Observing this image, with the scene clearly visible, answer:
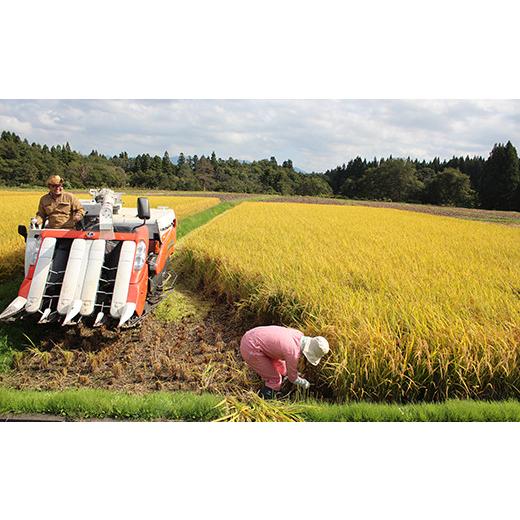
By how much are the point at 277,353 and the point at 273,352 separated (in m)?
0.04

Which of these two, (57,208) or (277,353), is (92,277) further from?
(277,353)

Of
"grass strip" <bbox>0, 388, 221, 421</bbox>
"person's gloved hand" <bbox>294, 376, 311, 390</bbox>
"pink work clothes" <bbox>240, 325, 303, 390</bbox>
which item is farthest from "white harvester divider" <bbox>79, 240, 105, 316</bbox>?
"person's gloved hand" <bbox>294, 376, 311, 390</bbox>

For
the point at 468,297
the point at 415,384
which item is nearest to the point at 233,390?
the point at 415,384

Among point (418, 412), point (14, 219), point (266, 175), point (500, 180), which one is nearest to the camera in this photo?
point (418, 412)

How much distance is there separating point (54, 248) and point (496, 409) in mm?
4334

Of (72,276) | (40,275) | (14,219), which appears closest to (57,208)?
(40,275)

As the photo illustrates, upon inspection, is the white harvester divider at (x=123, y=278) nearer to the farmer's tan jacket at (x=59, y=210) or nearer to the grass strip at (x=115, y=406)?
the grass strip at (x=115, y=406)

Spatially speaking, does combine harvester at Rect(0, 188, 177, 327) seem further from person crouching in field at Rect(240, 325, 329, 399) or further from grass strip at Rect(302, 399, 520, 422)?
grass strip at Rect(302, 399, 520, 422)

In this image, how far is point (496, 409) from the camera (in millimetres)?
3006

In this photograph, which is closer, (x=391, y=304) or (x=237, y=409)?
(x=237, y=409)

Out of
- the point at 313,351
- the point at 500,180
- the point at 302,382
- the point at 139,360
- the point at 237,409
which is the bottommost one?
the point at 139,360

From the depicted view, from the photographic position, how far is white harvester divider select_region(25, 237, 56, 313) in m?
3.79

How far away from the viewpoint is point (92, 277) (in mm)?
3867

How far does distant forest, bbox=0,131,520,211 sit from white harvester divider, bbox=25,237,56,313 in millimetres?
4182
